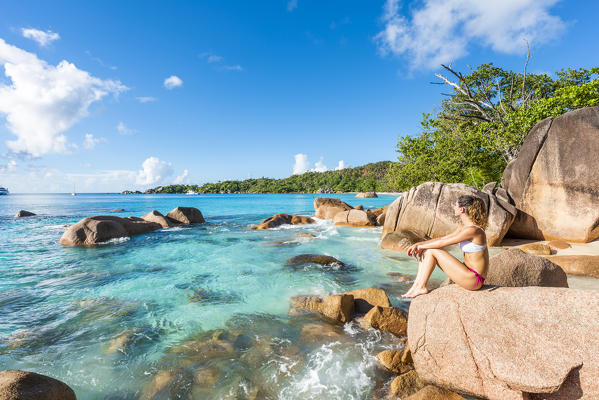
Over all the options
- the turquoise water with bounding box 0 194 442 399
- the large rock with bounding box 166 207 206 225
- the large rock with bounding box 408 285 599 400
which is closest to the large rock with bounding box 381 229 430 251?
the turquoise water with bounding box 0 194 442 399

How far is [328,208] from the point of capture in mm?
25906

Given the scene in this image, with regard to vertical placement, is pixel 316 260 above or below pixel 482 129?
below

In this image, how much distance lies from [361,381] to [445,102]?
2916 centimetres

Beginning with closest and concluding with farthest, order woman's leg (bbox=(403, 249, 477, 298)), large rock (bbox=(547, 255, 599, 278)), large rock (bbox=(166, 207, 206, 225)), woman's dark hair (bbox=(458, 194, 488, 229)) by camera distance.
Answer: woman's leg (bbox=(403, 249, 477, 298)) → woman's dark hair (bbox=(458, 194, 488, 229)) → large rock (bbox=(547, 255, 599, 278)) → large rock (bbox=(166, 207, 206, 225))

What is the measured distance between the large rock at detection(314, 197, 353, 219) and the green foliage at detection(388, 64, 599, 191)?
16.7 feet

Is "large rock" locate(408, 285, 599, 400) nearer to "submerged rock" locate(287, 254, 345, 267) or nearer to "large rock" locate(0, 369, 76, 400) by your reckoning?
"large rock" locate(0, 369, 76, 400)

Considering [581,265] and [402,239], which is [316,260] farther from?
[581,265]

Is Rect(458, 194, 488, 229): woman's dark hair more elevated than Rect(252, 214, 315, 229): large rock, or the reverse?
Rect(458, 194, 488, 229): woman's dark hair

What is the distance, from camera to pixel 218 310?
6.96m

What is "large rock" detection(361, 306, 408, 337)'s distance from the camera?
217 inches

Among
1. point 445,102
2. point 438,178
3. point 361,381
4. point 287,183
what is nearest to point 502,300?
point 361,381

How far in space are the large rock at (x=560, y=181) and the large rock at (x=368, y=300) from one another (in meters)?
10.3

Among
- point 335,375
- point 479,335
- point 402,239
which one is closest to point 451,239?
point 479,335

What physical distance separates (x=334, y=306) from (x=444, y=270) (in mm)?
2775
